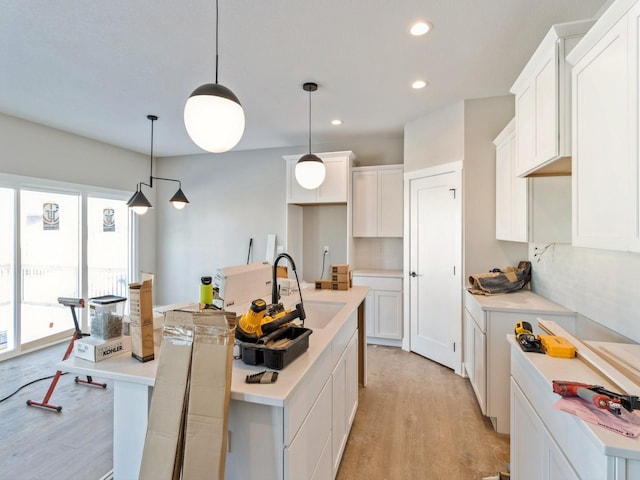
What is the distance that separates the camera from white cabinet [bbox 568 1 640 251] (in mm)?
1128

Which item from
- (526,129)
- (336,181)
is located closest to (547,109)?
(526,129)

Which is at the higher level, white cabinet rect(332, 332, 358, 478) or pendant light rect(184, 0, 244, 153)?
pendant light rect(184, 0, 244, 153)

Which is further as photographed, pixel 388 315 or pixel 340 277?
pixel 388 315

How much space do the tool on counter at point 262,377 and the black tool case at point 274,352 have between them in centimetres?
6

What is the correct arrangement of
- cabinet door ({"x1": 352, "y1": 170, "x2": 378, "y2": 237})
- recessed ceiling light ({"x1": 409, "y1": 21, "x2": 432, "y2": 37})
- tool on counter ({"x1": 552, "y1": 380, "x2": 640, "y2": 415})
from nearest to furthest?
tool on counter ({"x1": 552, "y1": 380, "x2": 640, "y2": 415}) < recessed ceiling light ({"x1": 409, "y1": 21, "x2": 432, "y2": 37}) < cabinet door ({"x1": 352, "y1": 170, "x2": 378, "y2": 237})

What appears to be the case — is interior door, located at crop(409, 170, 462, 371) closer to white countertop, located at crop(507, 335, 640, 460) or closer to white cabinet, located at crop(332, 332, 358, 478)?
white cabinet, located at crop(332, 332, 358, 478)

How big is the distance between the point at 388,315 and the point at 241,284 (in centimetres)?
261

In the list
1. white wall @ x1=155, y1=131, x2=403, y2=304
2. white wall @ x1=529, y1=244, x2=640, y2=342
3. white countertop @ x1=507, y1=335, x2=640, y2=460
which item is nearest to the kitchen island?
white countertop @ x1=507, y1=335, x2=640, y2=460

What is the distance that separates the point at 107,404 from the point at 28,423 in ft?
1.70

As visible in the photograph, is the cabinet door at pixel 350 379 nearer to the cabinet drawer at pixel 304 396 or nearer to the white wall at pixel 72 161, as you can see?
the cabinet drawer at pixel 304 396

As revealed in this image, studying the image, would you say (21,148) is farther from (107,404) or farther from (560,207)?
(560,207)

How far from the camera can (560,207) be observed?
2.21 metres

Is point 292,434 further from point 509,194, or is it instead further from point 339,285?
point 509,194

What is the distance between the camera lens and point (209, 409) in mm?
1049
